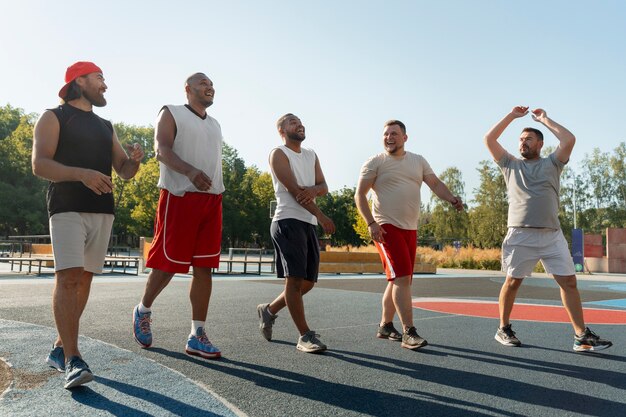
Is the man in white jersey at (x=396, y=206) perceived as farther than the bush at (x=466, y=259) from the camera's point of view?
No

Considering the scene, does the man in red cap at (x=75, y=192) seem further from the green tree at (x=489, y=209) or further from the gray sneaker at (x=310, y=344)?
the green tree at (x=489, y=209)

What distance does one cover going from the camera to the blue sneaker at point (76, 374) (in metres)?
3.22

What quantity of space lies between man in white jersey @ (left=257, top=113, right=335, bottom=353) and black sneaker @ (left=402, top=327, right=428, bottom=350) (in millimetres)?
789

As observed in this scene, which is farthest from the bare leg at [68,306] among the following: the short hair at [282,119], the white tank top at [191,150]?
the short hair at [282,119]

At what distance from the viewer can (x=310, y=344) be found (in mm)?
4668

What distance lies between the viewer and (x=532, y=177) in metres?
5.30

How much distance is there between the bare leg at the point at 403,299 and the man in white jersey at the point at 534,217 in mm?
1029

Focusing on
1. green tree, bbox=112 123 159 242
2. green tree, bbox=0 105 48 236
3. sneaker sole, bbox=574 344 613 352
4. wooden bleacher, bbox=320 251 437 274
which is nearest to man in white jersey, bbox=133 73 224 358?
sneaker sole, bbox=574 344 613 352

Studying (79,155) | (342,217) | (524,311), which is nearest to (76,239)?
(79,155)

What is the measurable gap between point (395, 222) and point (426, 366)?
1501 millimetres

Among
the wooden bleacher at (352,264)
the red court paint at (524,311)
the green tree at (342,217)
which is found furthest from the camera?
the green tree at (342,217)

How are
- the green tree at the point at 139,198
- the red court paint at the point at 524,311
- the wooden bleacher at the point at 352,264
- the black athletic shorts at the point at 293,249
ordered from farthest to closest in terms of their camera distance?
the green tree at the point at 139,198 < the wooden bleacher at the point at 352,264 < the red court paint at the point at 524,311 < the black athletic shorts at the point at 293,249

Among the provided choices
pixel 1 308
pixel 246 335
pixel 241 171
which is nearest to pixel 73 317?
pixel 246 335

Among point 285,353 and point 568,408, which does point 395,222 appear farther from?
point 568,408
